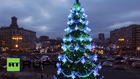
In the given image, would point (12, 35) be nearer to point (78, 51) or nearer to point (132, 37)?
point (132, 37)

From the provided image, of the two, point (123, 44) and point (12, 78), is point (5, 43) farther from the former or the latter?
point (12, 78)

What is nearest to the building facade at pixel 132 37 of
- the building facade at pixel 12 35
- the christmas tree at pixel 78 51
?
the building facade at pixel 12 35

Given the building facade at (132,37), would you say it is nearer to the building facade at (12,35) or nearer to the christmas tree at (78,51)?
the building facade at (12,35)

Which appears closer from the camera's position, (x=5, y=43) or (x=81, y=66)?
(x=81, y=66)

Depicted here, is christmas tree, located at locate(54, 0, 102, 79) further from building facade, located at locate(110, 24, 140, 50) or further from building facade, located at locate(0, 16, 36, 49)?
building facade, located at locate(110, 24, 140, 50)

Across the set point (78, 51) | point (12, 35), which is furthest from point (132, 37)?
point (78, 51)

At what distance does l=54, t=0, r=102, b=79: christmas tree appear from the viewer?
558 inches

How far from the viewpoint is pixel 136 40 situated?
452 feet

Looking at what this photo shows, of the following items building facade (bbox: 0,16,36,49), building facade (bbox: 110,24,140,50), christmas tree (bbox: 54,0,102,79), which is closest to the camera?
christmas tree (bbox: 54,0,102,79)

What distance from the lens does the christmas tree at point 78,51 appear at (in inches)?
558

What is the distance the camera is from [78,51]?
14242 millimetres

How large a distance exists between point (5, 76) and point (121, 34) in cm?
13317

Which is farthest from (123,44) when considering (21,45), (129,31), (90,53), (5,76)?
(90,53)

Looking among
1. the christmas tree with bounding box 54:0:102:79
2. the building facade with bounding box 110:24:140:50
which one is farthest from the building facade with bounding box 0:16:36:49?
the christmas tree with bounding box 54:0:102:79
